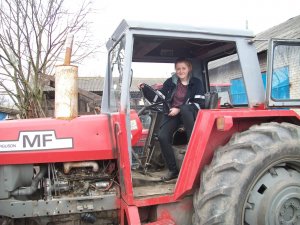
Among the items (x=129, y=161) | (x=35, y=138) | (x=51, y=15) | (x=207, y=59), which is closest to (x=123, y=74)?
(x=129, y=161)

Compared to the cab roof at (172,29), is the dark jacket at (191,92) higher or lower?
lower

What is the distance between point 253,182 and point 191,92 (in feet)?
4.19

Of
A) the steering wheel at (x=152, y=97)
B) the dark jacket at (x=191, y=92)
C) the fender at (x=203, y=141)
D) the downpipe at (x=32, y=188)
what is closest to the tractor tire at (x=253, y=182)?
the fender at (x=203, y=141)

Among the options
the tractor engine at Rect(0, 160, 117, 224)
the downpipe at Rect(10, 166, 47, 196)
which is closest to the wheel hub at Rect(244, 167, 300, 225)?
the tractor engine at Rect(0, 160, 117, 224)

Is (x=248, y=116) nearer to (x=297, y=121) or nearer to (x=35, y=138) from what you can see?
(x=297, y=121)

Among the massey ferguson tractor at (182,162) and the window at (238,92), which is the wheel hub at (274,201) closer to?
the massey ferguson tractor at (182,162)

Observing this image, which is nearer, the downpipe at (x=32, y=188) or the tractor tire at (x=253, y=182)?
the tractor tire at (x=253, y=182)

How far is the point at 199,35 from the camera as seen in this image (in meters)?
3.52

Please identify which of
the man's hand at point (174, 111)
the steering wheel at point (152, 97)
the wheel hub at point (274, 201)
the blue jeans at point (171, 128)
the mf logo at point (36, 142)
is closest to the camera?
the wheel hub at point (274, 201)

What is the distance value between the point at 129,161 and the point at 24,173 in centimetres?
105

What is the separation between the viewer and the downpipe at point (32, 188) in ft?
11.4

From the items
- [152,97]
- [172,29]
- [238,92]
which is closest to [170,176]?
[152,97]

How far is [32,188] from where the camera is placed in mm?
3506

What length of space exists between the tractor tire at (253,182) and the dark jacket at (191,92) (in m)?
0.74
